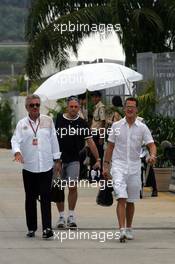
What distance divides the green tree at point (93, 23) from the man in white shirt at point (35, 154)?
1016 centimetres

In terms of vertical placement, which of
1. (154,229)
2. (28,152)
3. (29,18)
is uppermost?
(29,18)

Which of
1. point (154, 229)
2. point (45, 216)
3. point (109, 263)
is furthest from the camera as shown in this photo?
point (154, 229)

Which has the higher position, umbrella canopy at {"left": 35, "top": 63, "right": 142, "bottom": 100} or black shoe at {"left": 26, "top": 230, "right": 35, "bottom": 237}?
umbrella canopy at {"left": 35, "top": 63, "right": 142, "bottom": 100}

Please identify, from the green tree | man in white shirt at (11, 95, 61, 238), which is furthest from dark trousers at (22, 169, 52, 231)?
the green tree

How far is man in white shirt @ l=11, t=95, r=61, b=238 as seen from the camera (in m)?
11.9

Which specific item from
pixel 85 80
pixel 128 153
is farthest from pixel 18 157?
pixel 85 80

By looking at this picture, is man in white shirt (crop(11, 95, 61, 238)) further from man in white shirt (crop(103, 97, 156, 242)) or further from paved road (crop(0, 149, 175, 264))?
man in white shirt (crop(103, 97, 156, 242))

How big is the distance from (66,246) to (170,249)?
1282 mm

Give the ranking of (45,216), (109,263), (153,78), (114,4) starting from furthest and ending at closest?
(114,4)
(153,78)
(45,216)
(109,263)

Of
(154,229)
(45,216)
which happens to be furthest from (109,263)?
(154,229)

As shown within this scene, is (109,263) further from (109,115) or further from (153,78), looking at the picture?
(153,78)

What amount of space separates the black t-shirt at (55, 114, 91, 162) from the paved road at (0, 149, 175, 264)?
3.44 feet

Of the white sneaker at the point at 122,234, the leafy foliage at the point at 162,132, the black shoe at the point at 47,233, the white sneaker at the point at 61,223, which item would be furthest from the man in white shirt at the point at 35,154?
the leafy foliage at the point at 162,132

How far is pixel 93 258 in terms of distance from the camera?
10.2m
